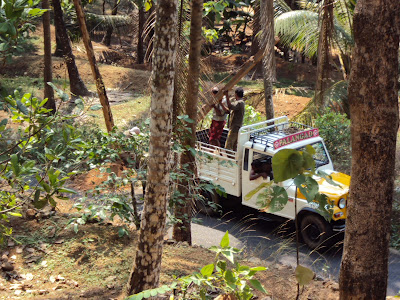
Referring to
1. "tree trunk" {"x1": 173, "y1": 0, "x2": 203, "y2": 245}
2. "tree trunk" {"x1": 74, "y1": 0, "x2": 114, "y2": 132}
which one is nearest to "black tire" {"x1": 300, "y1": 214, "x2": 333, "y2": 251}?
"tree trunk" {"x1": 173, "y1": 0, "x2": 203, "y2": 245}

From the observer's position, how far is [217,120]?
397 inches

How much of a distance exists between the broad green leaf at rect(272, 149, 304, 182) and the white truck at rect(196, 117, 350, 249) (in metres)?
4.50

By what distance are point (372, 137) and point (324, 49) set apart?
25.4 ft

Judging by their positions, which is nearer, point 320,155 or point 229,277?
point 229,277

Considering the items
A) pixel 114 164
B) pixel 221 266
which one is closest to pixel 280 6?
pixel 114 164

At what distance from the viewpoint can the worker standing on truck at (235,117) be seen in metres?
9.73

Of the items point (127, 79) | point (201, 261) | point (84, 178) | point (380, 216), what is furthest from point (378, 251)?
point (127, 79)

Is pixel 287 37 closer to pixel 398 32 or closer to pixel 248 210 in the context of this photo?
pixel 248 210

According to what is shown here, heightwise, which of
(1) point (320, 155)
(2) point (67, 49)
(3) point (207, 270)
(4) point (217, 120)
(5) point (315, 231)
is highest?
(3) point (207, 270)

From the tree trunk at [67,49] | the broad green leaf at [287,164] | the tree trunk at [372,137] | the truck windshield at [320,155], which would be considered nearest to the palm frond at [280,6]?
the truck windshield at [320,155]

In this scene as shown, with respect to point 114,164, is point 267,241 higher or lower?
lower

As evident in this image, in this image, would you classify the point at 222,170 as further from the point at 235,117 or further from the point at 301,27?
the point at 301,27

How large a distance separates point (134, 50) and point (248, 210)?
824 inches

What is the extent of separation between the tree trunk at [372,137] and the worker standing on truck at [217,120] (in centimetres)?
583
